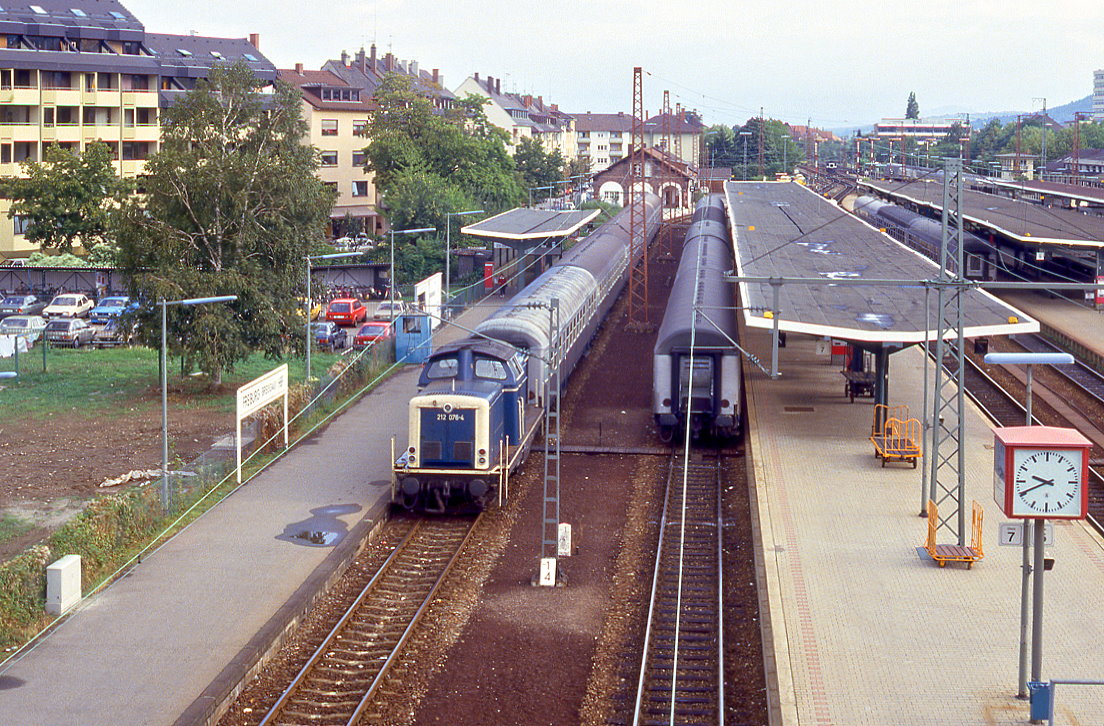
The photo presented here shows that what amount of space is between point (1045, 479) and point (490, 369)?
11572 mm

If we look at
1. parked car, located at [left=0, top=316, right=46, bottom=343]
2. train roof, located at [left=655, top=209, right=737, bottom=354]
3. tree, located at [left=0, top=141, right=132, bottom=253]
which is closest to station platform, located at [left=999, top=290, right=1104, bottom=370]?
train roof, located at [left=655, top=209, right=737, bottom=354]

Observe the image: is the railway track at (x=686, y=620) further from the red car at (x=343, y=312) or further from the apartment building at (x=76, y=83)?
the apartment building at (x=76, y=83)

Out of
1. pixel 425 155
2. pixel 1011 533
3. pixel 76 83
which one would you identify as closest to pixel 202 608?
pixel 1011 533

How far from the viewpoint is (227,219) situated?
1278 inches

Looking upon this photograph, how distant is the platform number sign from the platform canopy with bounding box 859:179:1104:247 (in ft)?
114

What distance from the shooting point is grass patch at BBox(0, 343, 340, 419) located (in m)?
32.9

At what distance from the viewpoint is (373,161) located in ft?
229

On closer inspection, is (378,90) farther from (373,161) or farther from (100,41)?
(100,41)

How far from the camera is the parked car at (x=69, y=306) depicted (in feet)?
160

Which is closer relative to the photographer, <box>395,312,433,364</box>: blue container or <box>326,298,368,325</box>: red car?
<box>395,312,433,364</box>: blue container

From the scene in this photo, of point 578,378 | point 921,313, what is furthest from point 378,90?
point 921,313

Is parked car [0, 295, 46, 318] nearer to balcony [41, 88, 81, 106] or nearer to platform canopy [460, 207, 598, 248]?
balcony [41, 88, 81, 106]

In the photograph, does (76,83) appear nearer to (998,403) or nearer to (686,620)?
(998,403)

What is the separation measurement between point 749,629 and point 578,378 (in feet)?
63.8
